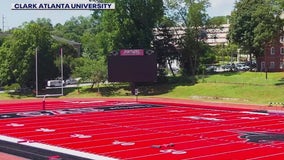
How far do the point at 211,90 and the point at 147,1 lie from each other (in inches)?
598

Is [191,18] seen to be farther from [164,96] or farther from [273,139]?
[273,139]

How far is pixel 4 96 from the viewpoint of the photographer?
2261 inches

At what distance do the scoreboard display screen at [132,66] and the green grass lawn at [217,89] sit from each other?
19.7 feet

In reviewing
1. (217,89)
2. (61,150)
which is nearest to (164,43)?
(217,89)

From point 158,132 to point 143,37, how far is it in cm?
3463

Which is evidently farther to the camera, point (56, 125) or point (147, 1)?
point (147, 1)

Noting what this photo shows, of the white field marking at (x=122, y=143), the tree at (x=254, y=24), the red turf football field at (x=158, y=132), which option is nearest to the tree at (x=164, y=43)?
the tree at (x=254, y=24)

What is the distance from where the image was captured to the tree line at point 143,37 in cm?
5950

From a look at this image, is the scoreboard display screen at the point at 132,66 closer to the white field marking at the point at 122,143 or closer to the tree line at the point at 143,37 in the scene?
→ the tree line at the point at 143,37

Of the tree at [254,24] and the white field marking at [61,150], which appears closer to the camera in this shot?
the white field marking at [61,150]

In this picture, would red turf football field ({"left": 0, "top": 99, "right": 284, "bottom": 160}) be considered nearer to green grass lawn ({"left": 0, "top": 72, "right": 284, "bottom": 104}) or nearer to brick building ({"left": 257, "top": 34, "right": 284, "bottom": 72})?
green grass lawn ({"left": 0, "top": 72, "right": 284, "bottom": 104})

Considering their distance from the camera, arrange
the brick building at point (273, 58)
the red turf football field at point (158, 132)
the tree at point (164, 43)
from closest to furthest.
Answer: the red turf football field at point (158, 132) < the tree at point (164, 43) < the brick building at point (273, 58)

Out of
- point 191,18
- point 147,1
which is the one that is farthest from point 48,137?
point 191,18

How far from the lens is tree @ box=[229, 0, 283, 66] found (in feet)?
206
